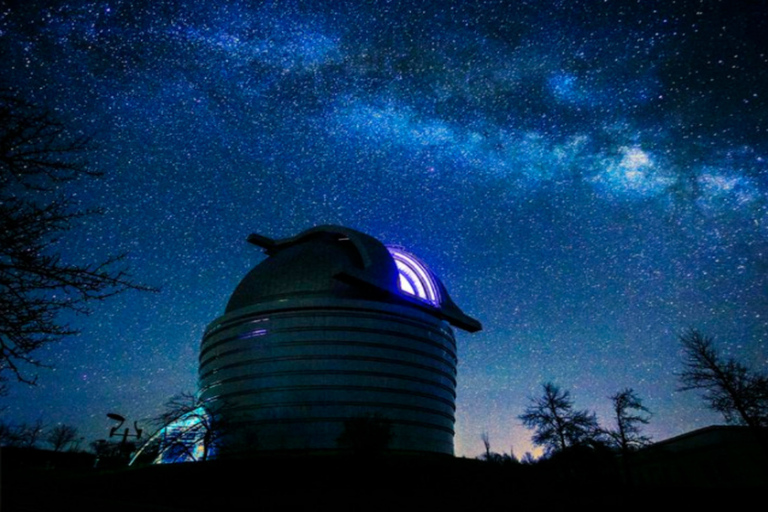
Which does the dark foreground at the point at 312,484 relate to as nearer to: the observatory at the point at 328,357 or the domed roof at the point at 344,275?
the observatory at the point at 328,357

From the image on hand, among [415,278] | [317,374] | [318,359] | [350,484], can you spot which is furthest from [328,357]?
[350,484]

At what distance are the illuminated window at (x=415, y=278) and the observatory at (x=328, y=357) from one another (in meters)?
2.29

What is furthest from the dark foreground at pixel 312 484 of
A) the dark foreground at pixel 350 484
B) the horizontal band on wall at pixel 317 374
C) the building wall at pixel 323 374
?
the horizontal band on wall at pixel 317 374

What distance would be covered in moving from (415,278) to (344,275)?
15025 mm

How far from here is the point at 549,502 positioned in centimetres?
2162

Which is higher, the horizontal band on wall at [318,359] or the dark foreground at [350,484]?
the horizontal band on wall at [318,359]

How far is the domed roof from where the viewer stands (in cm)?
5412

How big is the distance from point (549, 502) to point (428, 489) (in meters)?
8.59

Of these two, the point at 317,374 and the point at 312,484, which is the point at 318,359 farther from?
the point at 312,484

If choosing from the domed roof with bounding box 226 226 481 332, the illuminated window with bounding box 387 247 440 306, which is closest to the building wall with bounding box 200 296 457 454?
the domed roof with bounding box 226 226 481 332

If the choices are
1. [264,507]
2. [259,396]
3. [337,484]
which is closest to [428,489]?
[337,484]

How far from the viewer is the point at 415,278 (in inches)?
2506

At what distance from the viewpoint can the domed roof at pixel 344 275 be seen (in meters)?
54.1

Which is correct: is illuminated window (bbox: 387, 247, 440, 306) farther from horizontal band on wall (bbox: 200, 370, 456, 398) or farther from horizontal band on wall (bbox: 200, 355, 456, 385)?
horizontal band on wall (bbox: 200, 370, 456, 398)
